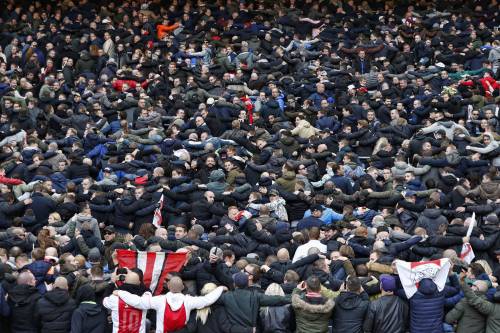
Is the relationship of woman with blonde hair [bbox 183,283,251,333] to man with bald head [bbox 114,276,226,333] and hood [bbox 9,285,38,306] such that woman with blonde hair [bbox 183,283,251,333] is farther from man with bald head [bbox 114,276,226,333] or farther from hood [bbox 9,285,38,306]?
hood [bbox 9,285,38,306]

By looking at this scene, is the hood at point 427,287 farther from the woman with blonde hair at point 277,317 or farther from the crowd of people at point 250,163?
the woman with blonde hair at point 277,317

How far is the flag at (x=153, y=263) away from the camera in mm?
15781

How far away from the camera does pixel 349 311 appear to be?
590 inches

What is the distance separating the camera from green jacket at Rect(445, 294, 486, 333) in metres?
15.0

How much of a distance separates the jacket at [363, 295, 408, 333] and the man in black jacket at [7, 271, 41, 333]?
453 centimetres

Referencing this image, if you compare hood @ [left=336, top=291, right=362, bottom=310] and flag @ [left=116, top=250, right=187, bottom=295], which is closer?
hood @ [left=336, top=291, right=362, bottom=310]

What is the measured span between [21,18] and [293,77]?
Result: 9315 mm

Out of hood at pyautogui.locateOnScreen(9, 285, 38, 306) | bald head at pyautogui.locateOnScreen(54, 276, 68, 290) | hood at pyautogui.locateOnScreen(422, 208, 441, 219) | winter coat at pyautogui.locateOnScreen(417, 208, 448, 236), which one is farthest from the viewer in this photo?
hood at pyautogui.locateOnScreen(422, 208, 441, 219)

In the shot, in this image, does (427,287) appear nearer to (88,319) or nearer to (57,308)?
(88,319)

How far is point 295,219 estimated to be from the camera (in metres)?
20.8

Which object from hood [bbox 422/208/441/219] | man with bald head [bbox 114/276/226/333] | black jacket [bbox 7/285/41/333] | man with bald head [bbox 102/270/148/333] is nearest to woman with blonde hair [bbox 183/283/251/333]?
man with bald head [bbox 114/276/226/333]

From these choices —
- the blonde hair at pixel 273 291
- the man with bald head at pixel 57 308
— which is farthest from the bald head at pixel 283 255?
the man with bald head at pixel 57 308

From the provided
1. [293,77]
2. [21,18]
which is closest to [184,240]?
[293,77]

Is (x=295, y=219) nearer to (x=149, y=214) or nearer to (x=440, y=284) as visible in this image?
(x=149, y=214)
